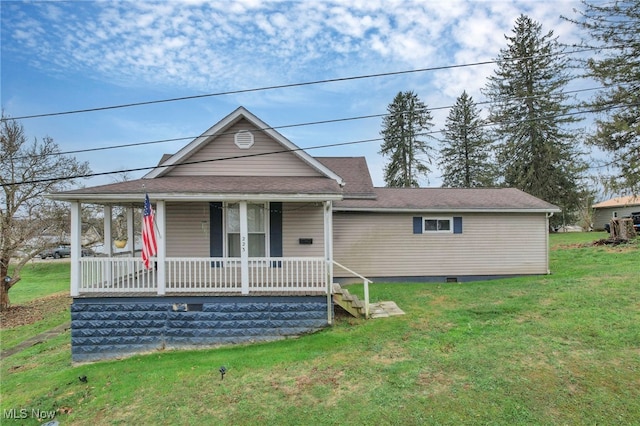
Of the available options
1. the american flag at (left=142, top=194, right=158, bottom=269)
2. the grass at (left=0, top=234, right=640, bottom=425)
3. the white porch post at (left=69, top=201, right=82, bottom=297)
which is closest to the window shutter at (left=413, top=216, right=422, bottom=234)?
the grass at (left=0, top=234, right=640, bottom=425)

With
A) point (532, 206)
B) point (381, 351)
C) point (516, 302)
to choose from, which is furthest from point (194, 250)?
point (532, 206)

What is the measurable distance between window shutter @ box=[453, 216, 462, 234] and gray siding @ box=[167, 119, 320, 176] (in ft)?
18.7

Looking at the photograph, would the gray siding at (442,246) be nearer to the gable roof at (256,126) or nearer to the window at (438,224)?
the window at (438,224)

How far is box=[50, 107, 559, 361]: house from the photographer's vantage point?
7668mm

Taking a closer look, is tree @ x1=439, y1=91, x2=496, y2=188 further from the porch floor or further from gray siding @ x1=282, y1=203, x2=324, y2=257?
the porch floor

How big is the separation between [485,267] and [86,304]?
12.5m

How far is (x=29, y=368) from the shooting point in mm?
7676

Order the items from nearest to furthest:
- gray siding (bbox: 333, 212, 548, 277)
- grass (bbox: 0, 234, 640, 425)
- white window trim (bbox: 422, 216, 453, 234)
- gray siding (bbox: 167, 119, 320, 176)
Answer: grass (bbox: 0, 234, 640, 425) < gray siding (bbox: 167, 119, 320, 176) < gray siding (bbox: 333, 212, 548, 277) < white window trim (bbox: 422, 216, 453, 234)

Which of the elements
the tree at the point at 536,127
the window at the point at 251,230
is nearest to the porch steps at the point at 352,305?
the window at the point at 251,230

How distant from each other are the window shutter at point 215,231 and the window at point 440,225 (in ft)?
23.2

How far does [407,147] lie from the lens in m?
33.2

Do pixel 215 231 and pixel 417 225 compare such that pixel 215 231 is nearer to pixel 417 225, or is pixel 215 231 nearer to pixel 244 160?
pixel 244 160

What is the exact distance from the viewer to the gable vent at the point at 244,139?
34.0 ft

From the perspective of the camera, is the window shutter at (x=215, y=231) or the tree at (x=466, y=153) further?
the tree at (x=466, y=153)
